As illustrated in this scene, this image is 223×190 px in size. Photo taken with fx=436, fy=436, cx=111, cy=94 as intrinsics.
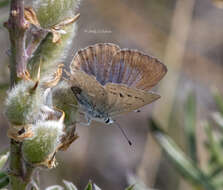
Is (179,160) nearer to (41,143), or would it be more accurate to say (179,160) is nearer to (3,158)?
(3,158)

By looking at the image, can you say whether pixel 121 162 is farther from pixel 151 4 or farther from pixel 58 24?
pixel 58 24

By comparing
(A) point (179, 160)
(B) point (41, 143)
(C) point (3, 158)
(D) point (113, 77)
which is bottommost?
(A) point (179, 160)

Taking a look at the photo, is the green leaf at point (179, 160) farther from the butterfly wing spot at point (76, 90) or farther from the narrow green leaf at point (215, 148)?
the butterfly wing spot at point (76, 90)

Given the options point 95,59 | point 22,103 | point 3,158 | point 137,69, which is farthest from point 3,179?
point 137,69

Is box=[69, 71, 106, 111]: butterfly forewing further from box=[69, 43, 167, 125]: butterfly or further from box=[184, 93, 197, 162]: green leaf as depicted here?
box=[184, 93, 197, 162]: green leaf

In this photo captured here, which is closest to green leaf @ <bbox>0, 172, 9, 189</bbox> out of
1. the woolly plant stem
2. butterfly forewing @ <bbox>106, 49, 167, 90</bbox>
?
the woolly plant stem

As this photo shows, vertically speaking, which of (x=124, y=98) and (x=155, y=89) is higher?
(x=124, y=98)

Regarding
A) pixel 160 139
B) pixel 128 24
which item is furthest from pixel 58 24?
pixel 128 24

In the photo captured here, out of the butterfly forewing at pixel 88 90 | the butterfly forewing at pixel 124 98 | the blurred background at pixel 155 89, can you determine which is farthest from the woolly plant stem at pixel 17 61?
the blurred background at pixel 155 89

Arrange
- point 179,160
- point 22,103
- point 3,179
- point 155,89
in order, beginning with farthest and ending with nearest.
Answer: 1. point 155,89
2. point 179,160
3. point 3,179
4. point 22,103
